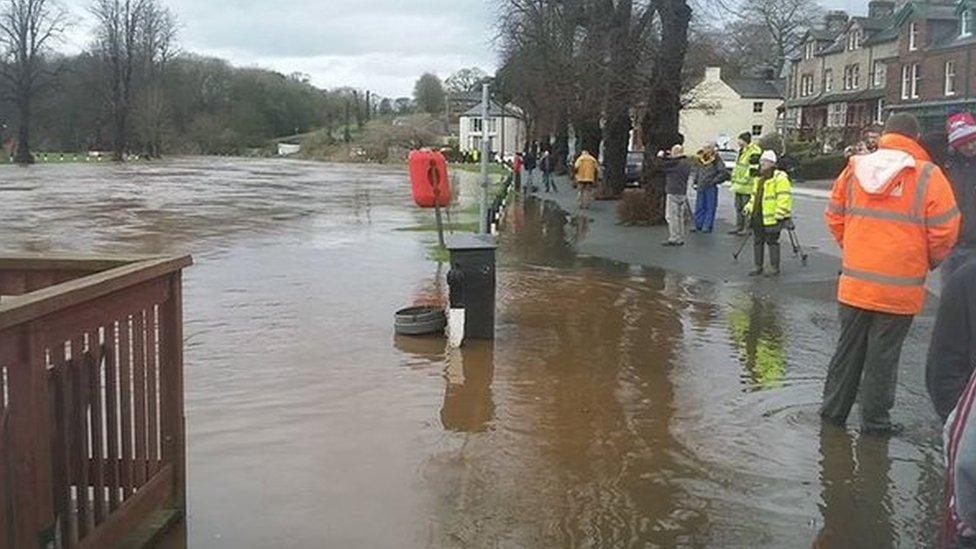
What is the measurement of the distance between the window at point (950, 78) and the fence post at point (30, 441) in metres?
54.3

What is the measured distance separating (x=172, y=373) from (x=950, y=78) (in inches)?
2120

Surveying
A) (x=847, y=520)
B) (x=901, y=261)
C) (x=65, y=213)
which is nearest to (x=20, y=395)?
(x=847, y=520)

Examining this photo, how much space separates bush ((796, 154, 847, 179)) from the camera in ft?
159

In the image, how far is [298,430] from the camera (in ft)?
21.2

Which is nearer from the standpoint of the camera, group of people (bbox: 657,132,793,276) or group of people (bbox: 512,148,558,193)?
group of people (bbox: 657,132,793,276)

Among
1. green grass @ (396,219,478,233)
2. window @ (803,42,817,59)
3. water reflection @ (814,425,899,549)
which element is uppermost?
window @ (803,42,817,59)

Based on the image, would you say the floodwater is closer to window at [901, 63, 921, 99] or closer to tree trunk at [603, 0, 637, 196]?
tree trunk at [603, 0, 637, 196]

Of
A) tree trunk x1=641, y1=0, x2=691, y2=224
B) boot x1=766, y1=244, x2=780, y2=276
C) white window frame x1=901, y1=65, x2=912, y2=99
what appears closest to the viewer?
boot x1=766, y1=244, x2=780, y2=276

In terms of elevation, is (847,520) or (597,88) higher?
(597,88)

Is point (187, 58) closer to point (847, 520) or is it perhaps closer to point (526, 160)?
point (526, 160)

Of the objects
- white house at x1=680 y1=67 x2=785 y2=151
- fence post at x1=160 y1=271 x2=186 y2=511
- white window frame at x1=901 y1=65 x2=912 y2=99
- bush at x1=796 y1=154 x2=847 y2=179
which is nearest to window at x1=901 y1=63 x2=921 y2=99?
white window frame at x1=901 y1=65 x2=912 y2=99

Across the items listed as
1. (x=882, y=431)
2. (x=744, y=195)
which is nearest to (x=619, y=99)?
(x=744, y=195)

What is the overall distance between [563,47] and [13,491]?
106 ft

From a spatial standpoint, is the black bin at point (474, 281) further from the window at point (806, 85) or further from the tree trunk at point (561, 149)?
the window at point (806, 85)
